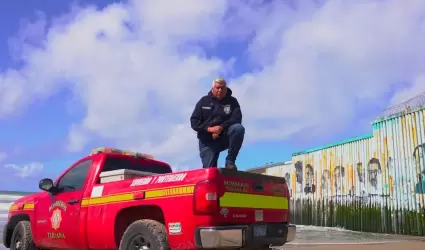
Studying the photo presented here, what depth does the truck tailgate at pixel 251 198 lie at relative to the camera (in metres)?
4.94

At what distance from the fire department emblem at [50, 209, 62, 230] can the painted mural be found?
12.1 m

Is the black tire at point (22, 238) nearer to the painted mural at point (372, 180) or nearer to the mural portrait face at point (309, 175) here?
the painted mural at point (372, 180)

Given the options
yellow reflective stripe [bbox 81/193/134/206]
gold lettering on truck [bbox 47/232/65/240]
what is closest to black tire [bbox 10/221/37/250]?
gold lettering on truck [bbox 47/232/65/240]

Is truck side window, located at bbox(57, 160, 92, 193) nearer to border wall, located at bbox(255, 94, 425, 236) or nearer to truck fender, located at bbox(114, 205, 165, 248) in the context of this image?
truck fender, located at bbox(114, 205, 165, 248)

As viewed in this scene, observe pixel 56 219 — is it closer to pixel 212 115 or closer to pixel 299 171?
pixel 212 115

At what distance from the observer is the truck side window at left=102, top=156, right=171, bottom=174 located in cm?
652

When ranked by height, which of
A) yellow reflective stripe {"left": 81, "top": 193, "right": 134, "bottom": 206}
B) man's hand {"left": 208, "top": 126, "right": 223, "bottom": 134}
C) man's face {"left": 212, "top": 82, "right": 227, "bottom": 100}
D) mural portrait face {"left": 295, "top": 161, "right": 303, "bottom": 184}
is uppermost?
mural portrait face {"left": 295, "top": 161, "right": 303, "bottom": 184}

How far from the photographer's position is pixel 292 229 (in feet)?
19.4

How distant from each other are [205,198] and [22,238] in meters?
4.07

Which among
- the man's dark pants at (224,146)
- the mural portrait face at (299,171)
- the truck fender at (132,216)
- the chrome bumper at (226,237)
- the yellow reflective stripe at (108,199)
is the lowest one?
the chrome bumper at (226,237)

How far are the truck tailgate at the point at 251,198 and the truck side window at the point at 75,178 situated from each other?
2.48 meters

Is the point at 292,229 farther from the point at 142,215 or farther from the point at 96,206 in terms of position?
the point at 96,206

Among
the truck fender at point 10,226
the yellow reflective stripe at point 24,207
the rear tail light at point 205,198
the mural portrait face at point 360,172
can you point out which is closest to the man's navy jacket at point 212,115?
the rear tail light at point 205,198

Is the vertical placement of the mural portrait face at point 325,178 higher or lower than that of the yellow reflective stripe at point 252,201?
higher
